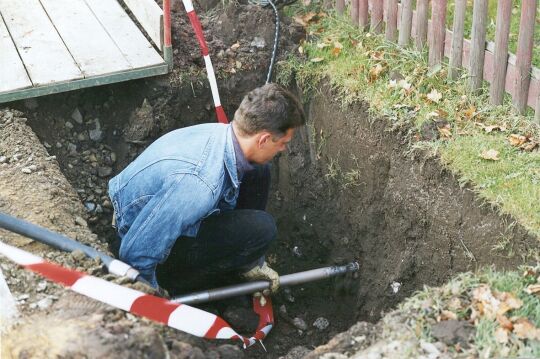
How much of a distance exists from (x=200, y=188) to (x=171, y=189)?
14 cm

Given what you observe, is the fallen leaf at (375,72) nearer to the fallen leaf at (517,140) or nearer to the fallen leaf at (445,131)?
the fallen leaf at (445,131)

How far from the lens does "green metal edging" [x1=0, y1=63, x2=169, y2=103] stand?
454 cm

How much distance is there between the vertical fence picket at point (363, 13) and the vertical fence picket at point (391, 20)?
0.92 feet

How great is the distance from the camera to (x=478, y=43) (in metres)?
4.16

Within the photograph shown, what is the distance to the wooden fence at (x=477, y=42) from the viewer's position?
155 inches

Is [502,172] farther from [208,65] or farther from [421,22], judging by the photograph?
[208,65]

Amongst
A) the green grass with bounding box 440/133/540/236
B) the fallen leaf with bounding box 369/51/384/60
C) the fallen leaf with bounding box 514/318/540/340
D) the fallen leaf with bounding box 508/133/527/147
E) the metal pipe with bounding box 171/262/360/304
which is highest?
the fallen leaf with bounding box 369/51/384/60

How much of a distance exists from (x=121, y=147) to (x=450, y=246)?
7.84 ft

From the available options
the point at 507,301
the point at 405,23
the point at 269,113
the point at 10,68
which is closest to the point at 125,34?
the point at 10,68

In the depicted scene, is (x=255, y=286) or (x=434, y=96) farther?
(x=434, y=96)

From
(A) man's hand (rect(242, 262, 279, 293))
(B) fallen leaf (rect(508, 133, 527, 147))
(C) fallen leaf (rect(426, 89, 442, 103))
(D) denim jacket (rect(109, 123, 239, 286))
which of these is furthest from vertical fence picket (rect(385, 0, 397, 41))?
(A) man's hand (rect(242, 262, 279, 293))

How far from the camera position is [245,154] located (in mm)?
3523

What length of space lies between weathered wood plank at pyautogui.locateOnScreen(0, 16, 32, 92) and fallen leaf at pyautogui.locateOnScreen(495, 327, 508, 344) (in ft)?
10.8

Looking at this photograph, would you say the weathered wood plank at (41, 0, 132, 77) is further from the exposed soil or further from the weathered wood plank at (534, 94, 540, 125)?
the weathered wood plank at (534, 94, 540, 125)
